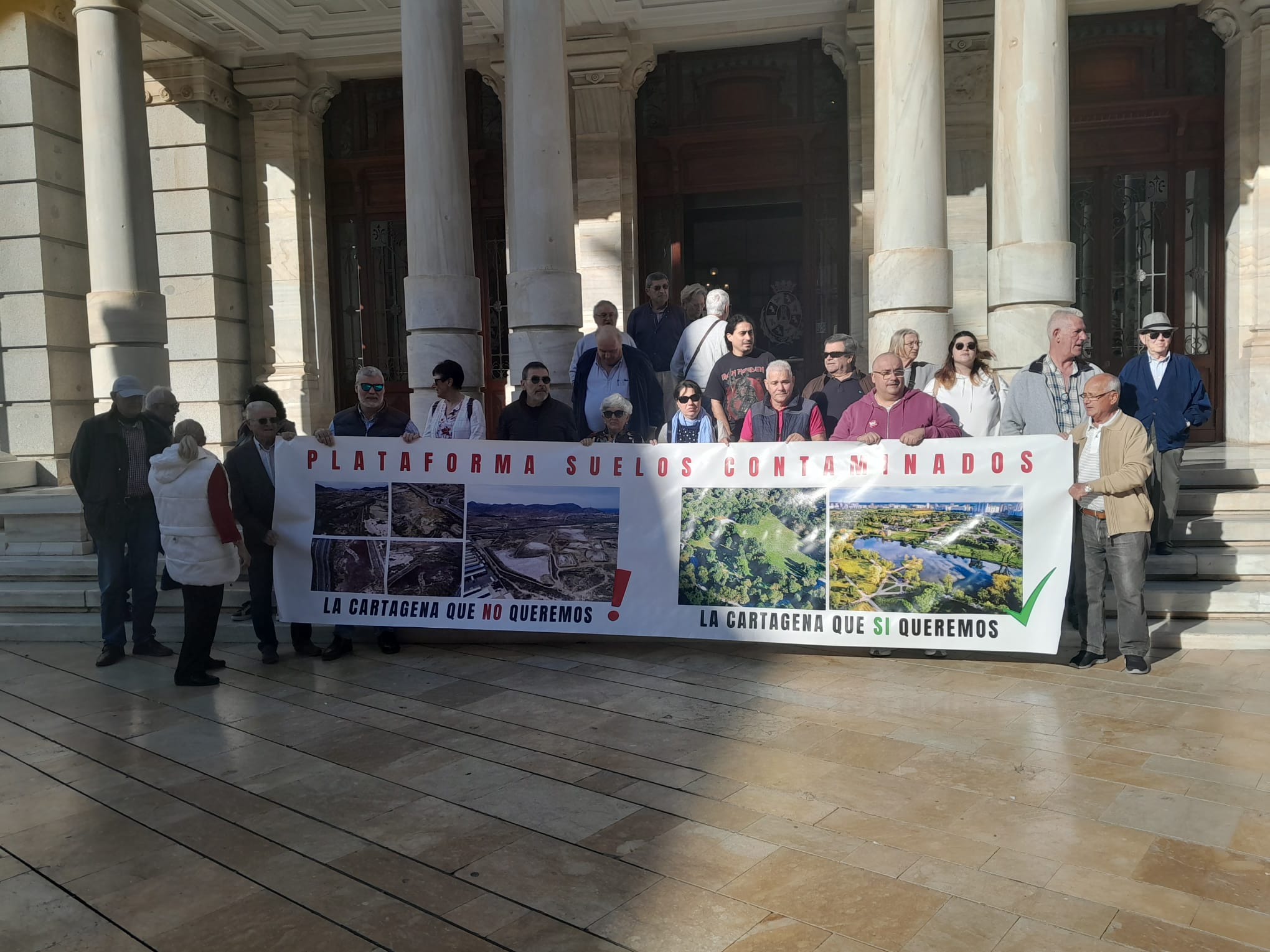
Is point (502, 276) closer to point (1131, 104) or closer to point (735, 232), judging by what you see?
point (735, 232)

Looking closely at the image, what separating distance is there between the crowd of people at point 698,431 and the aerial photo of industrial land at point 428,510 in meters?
0.37

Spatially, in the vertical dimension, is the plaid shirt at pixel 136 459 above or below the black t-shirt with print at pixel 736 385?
below

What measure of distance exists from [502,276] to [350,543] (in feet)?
27.7

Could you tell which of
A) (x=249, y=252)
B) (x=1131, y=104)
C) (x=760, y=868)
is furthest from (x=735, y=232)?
(x=760, y=868)

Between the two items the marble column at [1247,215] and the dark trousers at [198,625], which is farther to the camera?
the marble column at [1247,215]

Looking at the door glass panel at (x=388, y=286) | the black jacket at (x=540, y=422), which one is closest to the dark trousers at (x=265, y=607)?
the black jacket at (x=540, y=422)

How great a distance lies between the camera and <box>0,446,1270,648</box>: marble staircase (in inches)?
282

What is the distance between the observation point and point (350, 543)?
24.1 ft

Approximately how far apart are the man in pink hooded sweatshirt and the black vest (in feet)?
10.7

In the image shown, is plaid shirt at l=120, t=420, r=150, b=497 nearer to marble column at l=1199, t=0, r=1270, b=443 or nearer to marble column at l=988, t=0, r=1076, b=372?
marble column at l=988, t=0, r=1076, b=372

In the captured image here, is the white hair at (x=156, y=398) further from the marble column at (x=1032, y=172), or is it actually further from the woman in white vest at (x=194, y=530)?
the marble column at (x=1032, y=172)

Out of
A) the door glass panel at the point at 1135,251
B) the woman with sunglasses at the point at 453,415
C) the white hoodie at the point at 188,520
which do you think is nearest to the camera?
the white hoodie at the point at 188,520

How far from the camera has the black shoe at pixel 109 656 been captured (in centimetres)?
731

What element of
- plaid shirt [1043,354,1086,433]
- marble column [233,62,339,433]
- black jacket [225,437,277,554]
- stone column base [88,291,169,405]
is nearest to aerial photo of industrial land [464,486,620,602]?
black jacket [225,437,277,554]
